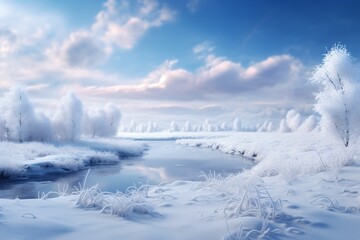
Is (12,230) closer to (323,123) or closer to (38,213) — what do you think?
(38,213)

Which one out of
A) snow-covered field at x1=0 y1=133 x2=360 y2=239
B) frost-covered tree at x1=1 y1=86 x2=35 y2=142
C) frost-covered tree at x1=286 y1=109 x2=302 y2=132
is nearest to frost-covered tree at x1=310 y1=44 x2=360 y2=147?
snow-covered field at x1=0 y1=133 x2=360 y2=239

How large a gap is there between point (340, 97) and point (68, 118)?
49.6 metres

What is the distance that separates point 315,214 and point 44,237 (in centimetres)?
507

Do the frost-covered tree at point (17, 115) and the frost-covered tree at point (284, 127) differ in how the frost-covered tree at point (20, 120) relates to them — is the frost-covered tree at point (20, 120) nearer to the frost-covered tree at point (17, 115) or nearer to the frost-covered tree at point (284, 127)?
the frost-covered tree at point (17, 115)

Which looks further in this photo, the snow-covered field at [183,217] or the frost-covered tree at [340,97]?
the frost-covered tree at [340,97]

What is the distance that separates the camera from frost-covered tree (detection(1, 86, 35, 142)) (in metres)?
51.2

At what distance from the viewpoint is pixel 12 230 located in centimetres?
463

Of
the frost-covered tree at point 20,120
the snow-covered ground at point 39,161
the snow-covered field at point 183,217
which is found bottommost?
the snow-covered ground at point 39,161

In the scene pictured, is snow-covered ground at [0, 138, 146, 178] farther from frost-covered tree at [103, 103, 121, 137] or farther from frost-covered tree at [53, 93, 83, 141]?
frost-covered tree at [103, 103, 121, 137]

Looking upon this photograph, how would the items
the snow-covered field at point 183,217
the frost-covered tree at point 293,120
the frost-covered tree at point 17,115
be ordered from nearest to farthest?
1. the snow-covered field at point 183,217
2. the frost-covered tree at point 17,115
3. the frost-covered tree at point 293,120

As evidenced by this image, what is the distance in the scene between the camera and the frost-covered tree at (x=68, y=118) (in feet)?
194

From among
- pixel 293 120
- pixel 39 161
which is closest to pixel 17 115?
pixel 39 161

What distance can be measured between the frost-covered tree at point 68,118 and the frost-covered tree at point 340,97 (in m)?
47.2

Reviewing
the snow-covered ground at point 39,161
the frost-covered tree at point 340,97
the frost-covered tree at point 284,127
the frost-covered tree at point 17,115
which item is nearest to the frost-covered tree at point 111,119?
the frost-covered tree at point 17,115
